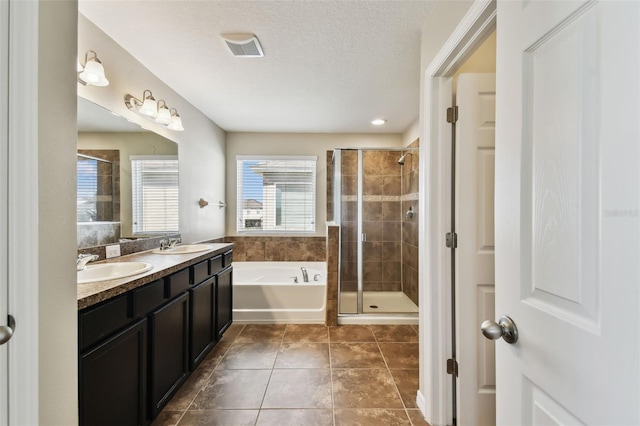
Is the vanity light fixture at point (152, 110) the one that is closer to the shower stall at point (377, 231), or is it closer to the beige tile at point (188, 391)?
the shower stall at point (377, 231)

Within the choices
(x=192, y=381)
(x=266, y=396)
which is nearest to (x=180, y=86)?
(x=192, y=381)

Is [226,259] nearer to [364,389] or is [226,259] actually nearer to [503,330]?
[364,389]

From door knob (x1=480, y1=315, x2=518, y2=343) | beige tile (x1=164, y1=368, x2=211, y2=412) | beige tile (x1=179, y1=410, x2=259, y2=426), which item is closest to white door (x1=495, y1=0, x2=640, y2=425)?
door knob (x1=480, y1=315, x2=518, y2=343)

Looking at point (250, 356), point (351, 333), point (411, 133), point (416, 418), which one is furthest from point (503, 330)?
point (411, 133)

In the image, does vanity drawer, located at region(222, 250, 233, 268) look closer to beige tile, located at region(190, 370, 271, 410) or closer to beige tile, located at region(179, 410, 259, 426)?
beige tile, located at region(190, 370, 271, 410)

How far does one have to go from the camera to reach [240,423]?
159 centimetres

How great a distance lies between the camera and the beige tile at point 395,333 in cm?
265

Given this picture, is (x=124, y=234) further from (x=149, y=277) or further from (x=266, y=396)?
(x=266, y=396)

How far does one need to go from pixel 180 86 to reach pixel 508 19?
2706 mm

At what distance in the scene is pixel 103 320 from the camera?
115cm

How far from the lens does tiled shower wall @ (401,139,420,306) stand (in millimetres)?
3211

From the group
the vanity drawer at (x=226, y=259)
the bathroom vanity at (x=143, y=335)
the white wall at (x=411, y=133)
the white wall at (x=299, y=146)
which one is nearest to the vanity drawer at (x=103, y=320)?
the bathroom vanity at (x=143, y=335)

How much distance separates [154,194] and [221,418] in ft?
6.06
